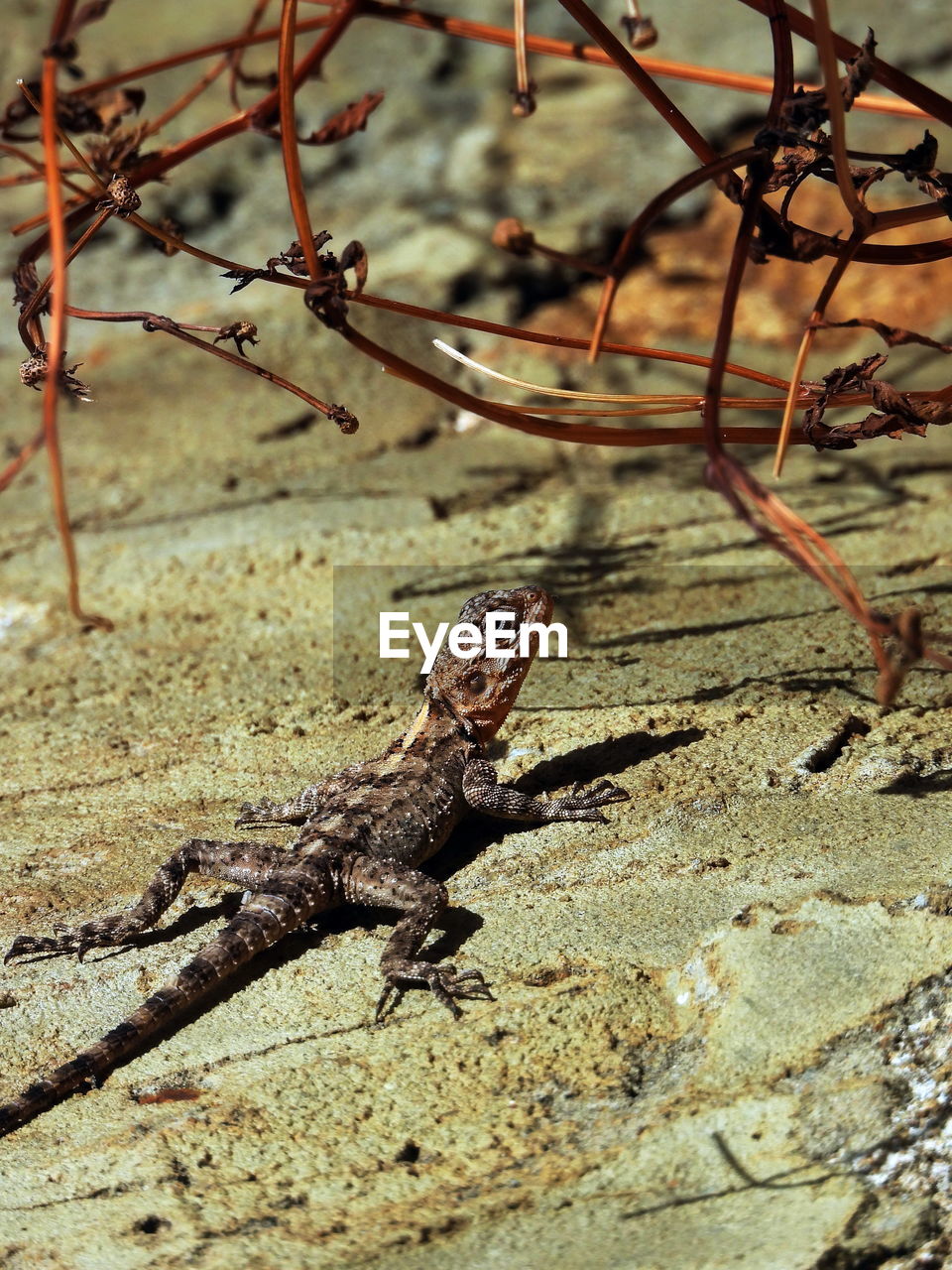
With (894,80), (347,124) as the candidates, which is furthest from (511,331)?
(894,80)

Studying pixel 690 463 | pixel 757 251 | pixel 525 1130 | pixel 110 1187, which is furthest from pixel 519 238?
pixel 690 463

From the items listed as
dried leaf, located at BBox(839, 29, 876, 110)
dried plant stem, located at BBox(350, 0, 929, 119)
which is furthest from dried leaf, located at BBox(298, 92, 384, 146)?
dried leaf, located at BBox(839, 29, 876, 110)

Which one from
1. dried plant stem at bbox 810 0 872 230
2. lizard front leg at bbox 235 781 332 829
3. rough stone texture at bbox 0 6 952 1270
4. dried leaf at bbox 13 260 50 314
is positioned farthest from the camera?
lizard front leg at bbox 235 781 332 829

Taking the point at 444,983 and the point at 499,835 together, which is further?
the point at 499,835

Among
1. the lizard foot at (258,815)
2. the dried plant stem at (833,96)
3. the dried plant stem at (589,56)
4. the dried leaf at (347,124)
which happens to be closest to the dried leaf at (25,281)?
the dried leaf at (347,124)

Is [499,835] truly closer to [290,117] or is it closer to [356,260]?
[356,260]

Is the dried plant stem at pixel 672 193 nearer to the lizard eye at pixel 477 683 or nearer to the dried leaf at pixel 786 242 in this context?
the dried leaf at pixel 786 242

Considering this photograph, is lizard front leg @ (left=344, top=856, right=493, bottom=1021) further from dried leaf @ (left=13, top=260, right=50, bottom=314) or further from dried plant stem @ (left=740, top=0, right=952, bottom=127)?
dried plant stem @ (left=740, top=0, right=952, bottom=127)
